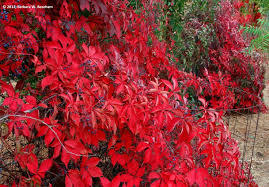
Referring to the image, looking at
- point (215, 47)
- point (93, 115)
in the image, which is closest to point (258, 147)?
point (215, 47)

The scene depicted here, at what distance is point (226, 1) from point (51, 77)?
13.3 feet

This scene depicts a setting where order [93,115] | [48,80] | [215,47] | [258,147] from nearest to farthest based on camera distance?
[93,115] < [48,80] < [258,147] < [215,47]

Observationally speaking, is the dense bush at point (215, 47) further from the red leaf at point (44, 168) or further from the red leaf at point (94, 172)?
the red leaf at point (44, 168)

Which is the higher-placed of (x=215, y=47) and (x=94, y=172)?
(x=94, y=172)

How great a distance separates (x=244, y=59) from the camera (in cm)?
380

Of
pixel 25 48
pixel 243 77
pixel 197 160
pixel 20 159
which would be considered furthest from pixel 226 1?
pixel 20 159

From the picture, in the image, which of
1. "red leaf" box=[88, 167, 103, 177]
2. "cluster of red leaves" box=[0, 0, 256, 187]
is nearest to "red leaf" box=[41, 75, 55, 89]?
"cluster of red leaves" box=[0, 0, 256, 187]

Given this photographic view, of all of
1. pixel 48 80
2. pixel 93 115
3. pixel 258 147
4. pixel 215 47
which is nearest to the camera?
pixel 93 115

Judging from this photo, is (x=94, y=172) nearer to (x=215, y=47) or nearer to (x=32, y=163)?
(x=32, y=163)

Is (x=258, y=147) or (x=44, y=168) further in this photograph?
(x=258, y=147)

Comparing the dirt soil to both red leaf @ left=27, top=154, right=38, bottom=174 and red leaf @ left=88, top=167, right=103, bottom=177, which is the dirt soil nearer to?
red leaf @ left=88, top=167, right=103, bottom=177

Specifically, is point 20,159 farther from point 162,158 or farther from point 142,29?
point 142,29

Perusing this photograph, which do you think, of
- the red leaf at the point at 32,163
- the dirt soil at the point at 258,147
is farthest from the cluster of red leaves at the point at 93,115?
the dirt soil at the point at 258,147

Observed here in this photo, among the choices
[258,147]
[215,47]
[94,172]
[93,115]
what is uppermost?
[93,115]
